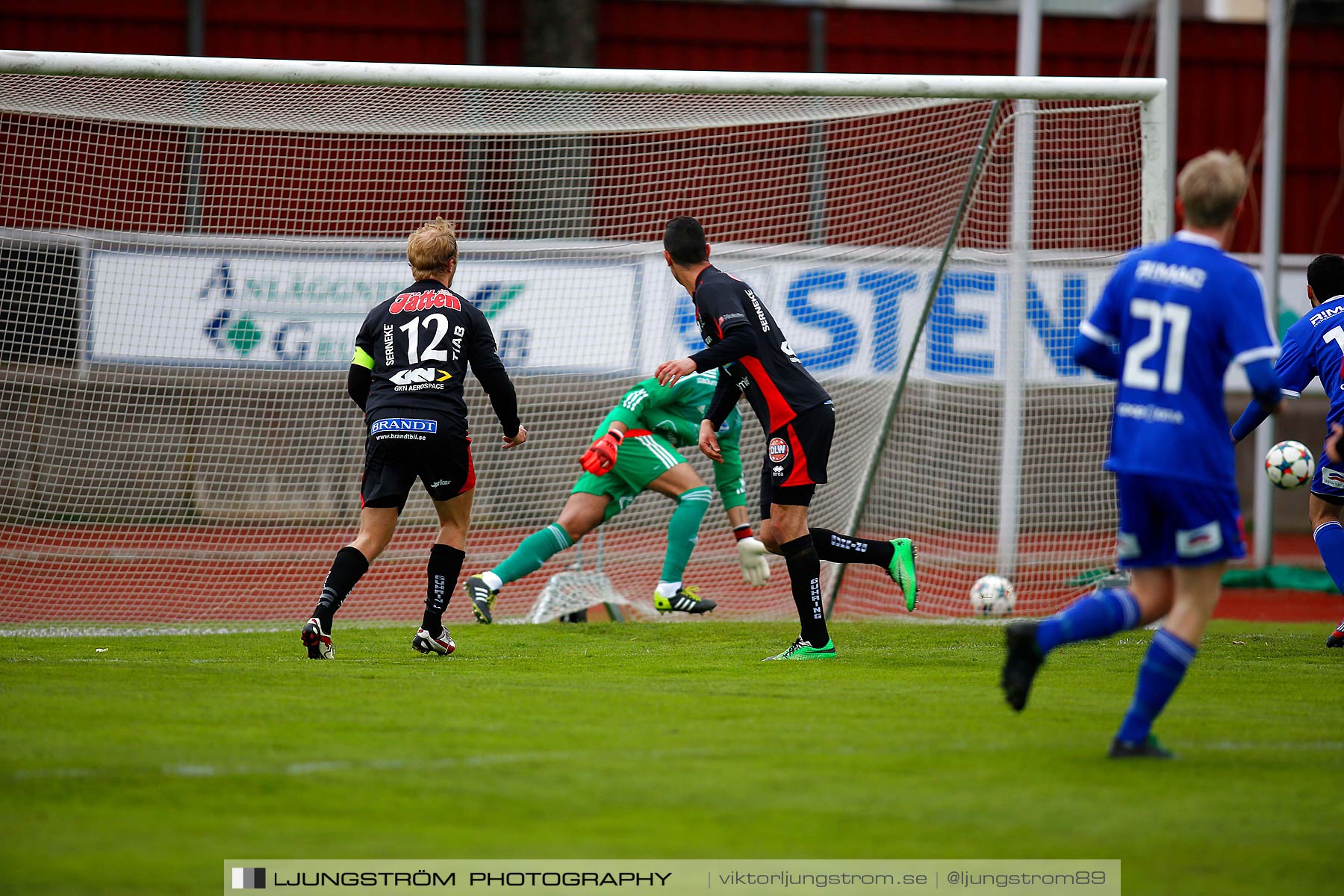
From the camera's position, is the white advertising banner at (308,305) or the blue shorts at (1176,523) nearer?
the blue shorts at (1176,523)

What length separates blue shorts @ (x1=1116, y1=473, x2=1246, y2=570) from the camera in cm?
405

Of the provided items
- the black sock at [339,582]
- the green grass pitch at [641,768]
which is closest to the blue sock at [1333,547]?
the green grass pitch at [641,768]

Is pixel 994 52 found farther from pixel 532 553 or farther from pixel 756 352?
pixel 756 352

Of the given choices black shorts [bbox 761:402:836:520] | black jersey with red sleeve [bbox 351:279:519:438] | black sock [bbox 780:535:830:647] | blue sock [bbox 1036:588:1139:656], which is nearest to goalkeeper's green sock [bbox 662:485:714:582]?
black sock [bbox 780:535:830:647]

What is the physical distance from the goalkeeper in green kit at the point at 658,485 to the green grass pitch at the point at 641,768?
1.62 meters

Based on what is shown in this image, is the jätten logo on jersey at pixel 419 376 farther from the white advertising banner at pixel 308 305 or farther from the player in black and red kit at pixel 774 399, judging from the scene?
the white advertising banner at pixel 308 305

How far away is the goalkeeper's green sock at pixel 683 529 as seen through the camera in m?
8.26

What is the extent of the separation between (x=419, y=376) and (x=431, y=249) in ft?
1.94

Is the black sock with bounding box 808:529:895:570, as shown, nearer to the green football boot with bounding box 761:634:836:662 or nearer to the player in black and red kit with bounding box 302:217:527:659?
the green football boot with bounding box 761:634:836:662

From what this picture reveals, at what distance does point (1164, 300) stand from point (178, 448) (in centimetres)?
798

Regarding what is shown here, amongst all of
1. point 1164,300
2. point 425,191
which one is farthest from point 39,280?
point 1164,300

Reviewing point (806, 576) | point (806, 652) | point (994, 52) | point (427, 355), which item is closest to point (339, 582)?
point (427, 355)

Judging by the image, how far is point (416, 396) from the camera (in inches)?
247

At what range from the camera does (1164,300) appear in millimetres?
4176
